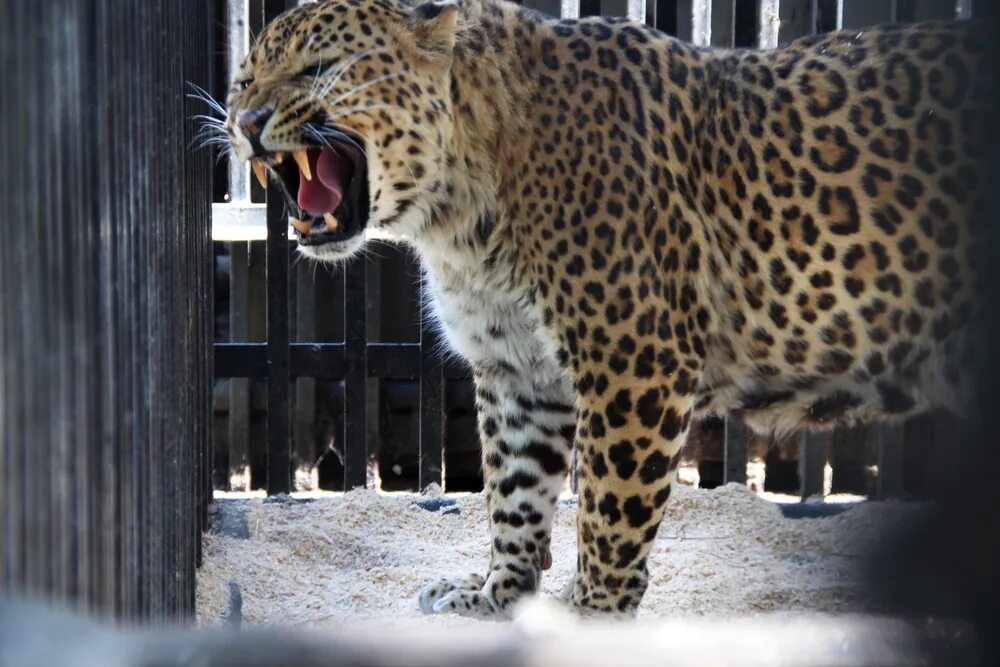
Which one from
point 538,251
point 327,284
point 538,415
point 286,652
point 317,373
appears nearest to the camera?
point 286,652

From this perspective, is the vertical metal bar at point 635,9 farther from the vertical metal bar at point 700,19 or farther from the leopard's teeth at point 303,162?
the leopard's teeth at point 303,162

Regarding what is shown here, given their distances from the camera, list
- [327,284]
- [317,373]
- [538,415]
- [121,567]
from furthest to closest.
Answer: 1. [327,284]
2. [317,373]
3. [538,415]
4. [121,567]

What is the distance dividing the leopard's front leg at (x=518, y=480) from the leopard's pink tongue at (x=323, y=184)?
93 cm

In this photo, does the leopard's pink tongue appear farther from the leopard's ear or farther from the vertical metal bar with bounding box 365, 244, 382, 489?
the vertical metal bar with bounding box 365, 244, 382, 489

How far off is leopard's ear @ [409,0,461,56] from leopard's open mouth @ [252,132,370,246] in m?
0.43

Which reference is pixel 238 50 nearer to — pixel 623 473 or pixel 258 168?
pixel 258 168

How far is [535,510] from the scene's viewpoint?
461 cm

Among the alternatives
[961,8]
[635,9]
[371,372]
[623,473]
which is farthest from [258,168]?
[961,8]

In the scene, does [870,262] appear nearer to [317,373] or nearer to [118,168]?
[118,168]

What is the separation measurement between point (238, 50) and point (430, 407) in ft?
7.11

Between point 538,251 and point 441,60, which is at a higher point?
point 441,60

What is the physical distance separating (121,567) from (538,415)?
236cm

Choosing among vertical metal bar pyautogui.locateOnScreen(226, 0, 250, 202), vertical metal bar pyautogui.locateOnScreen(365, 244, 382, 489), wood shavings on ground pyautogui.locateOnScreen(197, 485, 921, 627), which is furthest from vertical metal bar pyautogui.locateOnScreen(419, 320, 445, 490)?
vertical metal bar pyautogui.locateOnScreen(365, 244, 382, 489)

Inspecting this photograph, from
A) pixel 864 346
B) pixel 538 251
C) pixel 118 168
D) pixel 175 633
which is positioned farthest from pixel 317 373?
pixel 175 633
